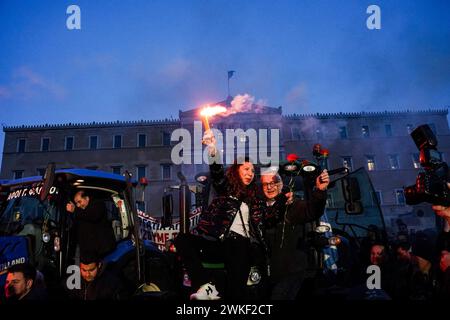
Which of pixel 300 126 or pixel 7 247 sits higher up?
pixel 300 126

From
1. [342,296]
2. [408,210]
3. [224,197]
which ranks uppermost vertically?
[224,197]

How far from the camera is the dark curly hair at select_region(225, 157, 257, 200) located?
3699mm

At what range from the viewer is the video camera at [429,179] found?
12.8 ft

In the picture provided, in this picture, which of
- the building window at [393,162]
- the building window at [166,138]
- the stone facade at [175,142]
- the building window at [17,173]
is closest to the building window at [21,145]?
the stone facade at [175,142]

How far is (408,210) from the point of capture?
38406mm

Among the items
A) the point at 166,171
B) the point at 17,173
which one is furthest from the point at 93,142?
the point at 166,171

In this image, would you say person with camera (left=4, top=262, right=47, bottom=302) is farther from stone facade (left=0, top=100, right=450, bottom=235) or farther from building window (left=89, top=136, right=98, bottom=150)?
building window (left=89, top=136, right=98, bottom=150)

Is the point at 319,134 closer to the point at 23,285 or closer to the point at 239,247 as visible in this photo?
the point at 239,247

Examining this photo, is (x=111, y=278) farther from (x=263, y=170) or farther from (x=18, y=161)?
(x=18, y=161)

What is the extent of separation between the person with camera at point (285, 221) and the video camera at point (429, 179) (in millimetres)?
1379

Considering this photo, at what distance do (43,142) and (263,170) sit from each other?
4485 centimetres

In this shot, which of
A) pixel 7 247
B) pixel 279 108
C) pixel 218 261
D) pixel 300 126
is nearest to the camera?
pixel 218 261
